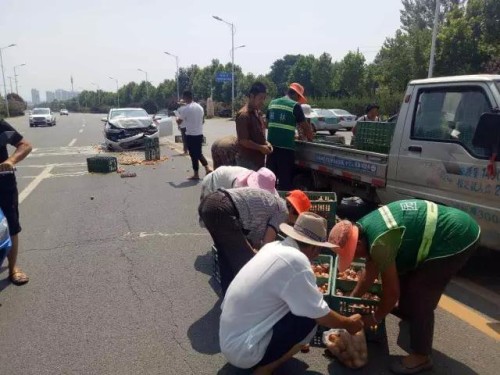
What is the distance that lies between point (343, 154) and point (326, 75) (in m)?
52.2

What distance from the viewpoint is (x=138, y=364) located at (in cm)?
318

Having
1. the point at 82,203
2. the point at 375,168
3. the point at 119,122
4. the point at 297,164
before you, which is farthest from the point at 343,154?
the point at 119,122

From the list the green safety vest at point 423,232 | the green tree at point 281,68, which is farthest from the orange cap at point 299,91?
the green tree at point 281,68

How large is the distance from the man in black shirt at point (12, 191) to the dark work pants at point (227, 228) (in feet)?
6.92

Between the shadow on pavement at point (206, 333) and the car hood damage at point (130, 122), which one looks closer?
the shadow on pavement at point (206, 333)

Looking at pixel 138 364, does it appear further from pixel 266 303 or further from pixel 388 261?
pixel 388 261

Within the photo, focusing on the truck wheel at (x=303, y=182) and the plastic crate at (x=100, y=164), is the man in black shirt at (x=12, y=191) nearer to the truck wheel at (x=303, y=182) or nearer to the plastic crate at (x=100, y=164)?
the truck wheel at (x=303, y=182)

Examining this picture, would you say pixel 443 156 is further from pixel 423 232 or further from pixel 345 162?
pixel 423 232

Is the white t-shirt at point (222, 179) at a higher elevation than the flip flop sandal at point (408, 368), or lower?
higher

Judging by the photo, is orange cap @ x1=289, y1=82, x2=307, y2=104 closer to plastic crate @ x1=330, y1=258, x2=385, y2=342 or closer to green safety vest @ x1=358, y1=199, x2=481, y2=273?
plastic crate @ x1=330, y1=258, x2=385, y2=342

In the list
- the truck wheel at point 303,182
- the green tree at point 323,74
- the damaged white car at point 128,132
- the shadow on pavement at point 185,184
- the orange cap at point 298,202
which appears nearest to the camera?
the orange cap at point 298,202

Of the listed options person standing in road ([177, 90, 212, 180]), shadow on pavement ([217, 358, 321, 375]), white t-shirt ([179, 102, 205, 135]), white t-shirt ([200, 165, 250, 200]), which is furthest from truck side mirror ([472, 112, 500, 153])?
white t-shirt ([179, 102, 205, 135])

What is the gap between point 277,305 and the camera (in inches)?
103

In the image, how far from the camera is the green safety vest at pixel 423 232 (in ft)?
9.64
